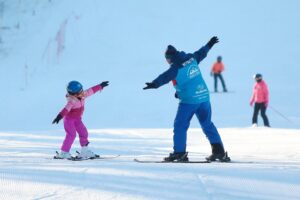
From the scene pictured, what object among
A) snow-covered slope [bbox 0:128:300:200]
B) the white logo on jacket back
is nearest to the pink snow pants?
the white logo on jacket back

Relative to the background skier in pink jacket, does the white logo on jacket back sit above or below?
below

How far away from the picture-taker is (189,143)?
1129 cm

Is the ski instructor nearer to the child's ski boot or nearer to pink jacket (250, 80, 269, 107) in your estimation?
the child's ski boot

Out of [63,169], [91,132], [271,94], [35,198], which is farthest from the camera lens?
[271,94]

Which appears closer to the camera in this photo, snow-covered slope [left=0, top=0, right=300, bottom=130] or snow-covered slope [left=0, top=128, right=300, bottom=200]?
snow-covered slope [left=0, top=128, right=300, bottom=200]

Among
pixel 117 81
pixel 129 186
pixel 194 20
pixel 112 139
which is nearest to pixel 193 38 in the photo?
pixel 194 20

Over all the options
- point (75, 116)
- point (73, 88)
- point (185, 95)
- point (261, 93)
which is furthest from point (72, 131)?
point (261, 93)

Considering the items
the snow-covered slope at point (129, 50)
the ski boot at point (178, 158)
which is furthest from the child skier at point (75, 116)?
the snow-covered slope at point (129, 50)

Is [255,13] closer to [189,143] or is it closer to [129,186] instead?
[189,143]

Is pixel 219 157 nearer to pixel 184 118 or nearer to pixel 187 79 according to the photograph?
pixel 184 118

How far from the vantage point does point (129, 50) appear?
1018 inches

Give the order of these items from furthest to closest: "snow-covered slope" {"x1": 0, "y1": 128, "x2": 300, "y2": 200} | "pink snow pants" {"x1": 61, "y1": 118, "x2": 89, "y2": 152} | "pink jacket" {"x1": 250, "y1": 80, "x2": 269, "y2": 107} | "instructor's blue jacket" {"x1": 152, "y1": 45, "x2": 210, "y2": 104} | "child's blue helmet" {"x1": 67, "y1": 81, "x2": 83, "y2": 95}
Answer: "pink jacket" {"x1": 250, "y1": 80, "x2": 269, "y2": 107} → "pink snow pants" {"x1": 61, "y1": 118, "x2": 89, "y2": 152} → "child's blue helmet" {"x1": 67, "y1": 81, "x2": 83, "y2": 95} → "instructor's blue jacket" {"x1": 152, "y1": 45, "x2": 210, "y2": 104} → "snow-covered slope" {"x1": 0, "y1": 128, "x2": 300, "y2": 200}

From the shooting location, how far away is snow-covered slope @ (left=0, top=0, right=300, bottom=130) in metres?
19.6

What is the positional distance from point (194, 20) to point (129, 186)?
924 inches
